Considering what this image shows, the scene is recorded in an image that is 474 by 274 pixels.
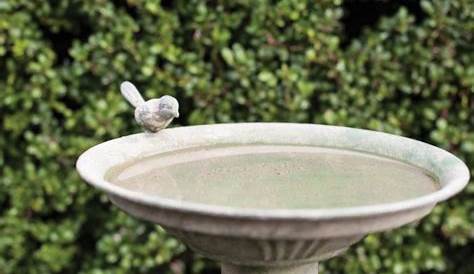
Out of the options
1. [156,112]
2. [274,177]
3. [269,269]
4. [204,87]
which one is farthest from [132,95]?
[204,87]

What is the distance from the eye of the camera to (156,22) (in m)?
3.46

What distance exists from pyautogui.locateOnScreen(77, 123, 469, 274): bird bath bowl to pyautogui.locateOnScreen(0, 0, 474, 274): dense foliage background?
0.89 meters

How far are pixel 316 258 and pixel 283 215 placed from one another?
57 cm

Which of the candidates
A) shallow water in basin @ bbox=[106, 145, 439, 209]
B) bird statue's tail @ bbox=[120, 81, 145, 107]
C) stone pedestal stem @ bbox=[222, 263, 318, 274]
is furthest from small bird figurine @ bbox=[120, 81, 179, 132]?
stone pedestal stem @ bbox=[222, 263, 318, 274]

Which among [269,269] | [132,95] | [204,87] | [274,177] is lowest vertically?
[204,87]

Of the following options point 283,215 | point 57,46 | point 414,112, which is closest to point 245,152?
point 283,215

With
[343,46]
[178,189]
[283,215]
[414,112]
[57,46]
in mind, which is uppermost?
[283,215]

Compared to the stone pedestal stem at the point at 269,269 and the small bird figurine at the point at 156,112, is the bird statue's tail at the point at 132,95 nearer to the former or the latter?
the small bird figurine at the point at 156,112

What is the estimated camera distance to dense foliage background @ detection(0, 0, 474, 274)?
340cm

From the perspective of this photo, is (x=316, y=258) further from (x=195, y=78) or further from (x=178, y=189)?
(x=195, y=78)

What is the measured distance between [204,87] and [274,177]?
4.17 feet

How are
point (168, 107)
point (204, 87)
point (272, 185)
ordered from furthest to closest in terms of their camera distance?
point (204, 87), point (168, 107), point (272, 185)

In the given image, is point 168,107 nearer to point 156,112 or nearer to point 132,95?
point 156,112

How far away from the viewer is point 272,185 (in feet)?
7.07
